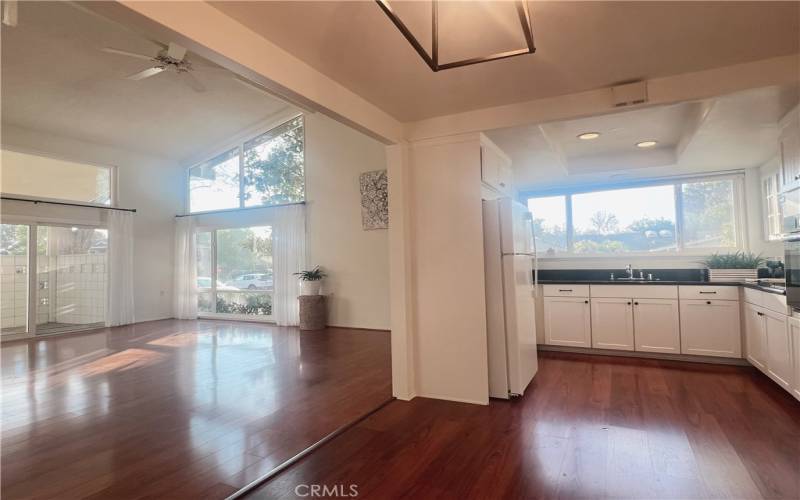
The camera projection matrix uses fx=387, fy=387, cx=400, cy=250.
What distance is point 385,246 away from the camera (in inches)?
258

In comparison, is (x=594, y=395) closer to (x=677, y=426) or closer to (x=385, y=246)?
(x=677, y=426)

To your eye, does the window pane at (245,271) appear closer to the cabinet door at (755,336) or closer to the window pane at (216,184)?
the window pane at (216,184)

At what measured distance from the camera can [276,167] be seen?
25.5 ft

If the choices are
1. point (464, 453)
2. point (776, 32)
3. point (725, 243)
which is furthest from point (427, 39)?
point (725, 243)

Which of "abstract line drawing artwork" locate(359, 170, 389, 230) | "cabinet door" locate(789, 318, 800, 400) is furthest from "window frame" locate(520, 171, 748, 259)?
→ "abstract line drawing artwork" locate(359, 170, 389, 230)

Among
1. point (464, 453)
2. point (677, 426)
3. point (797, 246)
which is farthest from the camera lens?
point (797, 246)

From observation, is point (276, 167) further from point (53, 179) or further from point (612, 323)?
point (612, 323)

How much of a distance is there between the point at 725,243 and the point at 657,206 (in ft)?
2.71

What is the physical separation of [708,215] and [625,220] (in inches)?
34.3

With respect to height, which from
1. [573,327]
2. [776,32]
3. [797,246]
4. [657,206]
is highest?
[776,32]

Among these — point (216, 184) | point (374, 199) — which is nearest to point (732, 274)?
point (374, 199)

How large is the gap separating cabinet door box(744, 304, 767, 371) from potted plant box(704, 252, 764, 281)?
0.40m

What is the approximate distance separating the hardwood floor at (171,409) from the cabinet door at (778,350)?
10.3ft

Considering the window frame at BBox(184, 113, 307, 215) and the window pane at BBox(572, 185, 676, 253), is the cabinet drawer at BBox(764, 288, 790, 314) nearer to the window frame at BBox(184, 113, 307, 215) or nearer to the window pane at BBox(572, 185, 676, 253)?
the window pane at BBox(572, 185, 676, 253)
